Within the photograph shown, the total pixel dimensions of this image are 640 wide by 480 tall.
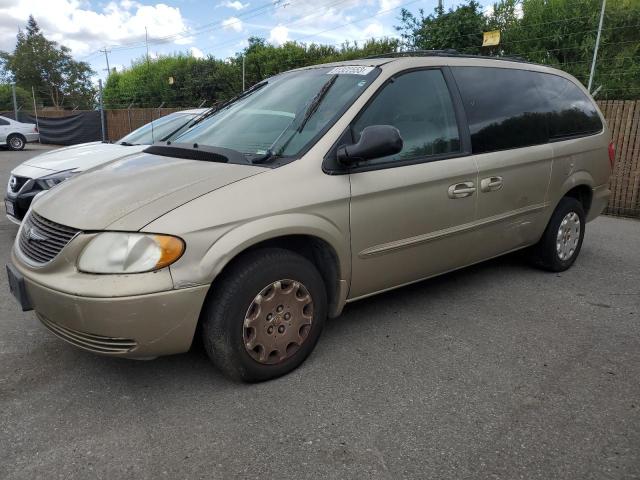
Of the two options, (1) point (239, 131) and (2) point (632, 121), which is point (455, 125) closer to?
(1) point (239, 131)

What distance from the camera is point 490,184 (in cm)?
372

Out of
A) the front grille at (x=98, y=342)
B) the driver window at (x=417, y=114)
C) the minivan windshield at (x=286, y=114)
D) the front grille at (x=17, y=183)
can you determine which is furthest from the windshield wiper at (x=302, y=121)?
the front grille at (x=17, y=183)

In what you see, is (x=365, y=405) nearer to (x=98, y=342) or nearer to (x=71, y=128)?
(x=98, y=342)

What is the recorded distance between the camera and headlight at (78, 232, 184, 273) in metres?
2.38

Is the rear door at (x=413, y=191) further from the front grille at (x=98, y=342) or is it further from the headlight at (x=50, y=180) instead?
the headlight at (x=50, y=180)

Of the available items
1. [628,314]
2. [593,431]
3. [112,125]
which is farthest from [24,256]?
[112,125]

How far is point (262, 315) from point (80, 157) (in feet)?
13.4

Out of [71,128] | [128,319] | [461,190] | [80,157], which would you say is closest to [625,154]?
[461,190]

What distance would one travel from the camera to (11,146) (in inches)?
797

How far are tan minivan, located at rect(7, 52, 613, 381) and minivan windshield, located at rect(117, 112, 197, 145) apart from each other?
2.76m

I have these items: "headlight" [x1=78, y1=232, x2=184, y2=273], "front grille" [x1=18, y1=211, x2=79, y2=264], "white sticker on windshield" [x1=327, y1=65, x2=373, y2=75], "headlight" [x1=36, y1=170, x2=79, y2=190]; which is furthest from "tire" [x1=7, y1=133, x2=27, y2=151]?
"headlight" [x1=78, y1=232, x2=184, y2=273]

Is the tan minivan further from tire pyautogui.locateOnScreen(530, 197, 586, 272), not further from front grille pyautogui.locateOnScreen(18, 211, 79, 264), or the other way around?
tire pyautogui.locateOnScreen(530, 197, 586, 272)

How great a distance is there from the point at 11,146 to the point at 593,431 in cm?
2259

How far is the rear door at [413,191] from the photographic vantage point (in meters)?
3.10
